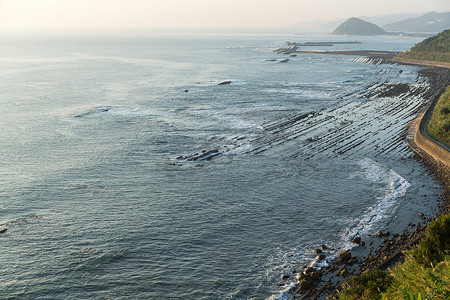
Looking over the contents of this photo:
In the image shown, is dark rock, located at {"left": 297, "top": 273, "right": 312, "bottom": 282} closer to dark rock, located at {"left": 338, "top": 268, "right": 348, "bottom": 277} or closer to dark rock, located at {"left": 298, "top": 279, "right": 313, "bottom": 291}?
dark rock, located at {"left": 298, "top": 279, "right": 313, "bottom": 291}

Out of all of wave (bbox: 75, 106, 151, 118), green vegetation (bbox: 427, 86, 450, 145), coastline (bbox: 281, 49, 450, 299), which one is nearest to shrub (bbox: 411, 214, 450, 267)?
coastline (bbox: 281, 49, 450, 299)

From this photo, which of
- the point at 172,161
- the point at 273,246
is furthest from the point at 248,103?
the point at 273,246

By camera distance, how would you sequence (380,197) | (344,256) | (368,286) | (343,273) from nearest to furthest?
(368,286)
(343,273)
(344,256)
(380,197)

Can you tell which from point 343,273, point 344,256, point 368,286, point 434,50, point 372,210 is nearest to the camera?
point 368,286

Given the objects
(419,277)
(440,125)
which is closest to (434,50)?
(440,125)

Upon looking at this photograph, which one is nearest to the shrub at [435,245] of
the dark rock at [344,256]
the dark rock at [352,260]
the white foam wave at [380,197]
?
the dark rock at [352,260]

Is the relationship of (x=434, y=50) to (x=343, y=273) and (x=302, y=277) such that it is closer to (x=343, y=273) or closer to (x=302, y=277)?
(x=343, y=273)
